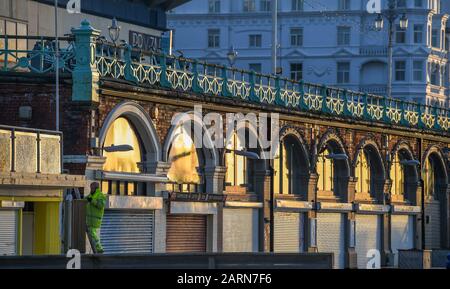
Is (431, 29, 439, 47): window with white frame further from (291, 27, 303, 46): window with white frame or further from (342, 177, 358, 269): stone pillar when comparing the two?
(342, 177, 358, 269): stone pillar

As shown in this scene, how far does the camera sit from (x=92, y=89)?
143 feet

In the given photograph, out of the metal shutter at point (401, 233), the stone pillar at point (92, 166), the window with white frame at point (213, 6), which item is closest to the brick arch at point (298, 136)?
the metal shutter at point (401, 233)

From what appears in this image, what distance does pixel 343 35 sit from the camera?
117062 millimetres

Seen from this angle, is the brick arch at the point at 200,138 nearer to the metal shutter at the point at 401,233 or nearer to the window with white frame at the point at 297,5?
the metal shutter at the point at 401,233

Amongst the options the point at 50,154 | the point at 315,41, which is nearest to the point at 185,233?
the point at 50,154

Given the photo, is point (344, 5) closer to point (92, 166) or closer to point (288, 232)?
point (288, 232)

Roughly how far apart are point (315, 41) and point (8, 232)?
79.8 m

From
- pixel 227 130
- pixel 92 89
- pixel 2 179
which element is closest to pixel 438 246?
pixel 227 130

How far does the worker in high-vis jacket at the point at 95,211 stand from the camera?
38.5 meters

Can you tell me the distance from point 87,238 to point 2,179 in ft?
20.6

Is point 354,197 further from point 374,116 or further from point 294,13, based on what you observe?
point 294,13

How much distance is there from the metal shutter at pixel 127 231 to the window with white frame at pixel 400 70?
70.5m

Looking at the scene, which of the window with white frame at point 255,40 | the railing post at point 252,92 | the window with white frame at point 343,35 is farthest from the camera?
the window with white frame at point 343,35

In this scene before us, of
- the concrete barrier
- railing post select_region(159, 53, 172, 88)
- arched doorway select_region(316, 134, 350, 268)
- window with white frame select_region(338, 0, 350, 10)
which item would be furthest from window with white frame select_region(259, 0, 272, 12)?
the concrete barrier
